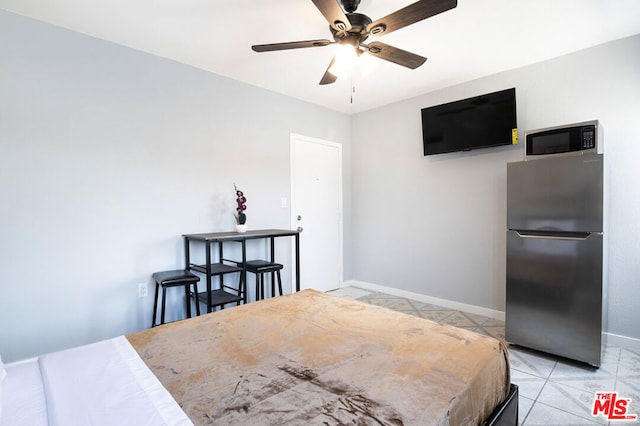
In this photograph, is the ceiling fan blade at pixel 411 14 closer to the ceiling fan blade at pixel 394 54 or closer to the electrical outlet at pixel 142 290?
the ceiling fan blade at pixel 394 54

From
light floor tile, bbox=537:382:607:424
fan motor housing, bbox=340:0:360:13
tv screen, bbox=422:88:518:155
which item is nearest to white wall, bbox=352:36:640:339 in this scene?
tv screen, bbox=422:88:518:155

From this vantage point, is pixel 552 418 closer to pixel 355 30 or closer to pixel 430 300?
pixel 430 300

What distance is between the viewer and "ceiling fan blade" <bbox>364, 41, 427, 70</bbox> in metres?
1.99

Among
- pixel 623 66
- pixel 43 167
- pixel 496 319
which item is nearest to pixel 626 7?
pixel 623 66

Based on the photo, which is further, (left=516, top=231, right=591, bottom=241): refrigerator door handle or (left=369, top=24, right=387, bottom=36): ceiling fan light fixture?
(left=516, top=231, right=591, bottom=241): refrigerator door handle

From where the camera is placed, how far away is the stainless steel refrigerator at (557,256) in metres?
2.24

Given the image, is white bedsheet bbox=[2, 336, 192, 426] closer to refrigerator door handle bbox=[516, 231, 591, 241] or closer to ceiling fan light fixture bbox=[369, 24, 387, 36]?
ceiling fan light fixture bbox=[369, 24, 387, 36]

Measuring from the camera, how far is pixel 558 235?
2412 mm

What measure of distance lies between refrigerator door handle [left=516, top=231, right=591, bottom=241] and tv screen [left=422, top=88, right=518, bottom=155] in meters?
0.97

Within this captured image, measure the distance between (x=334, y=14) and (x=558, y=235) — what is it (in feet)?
7.52

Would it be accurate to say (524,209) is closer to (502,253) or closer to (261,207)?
(502,253)

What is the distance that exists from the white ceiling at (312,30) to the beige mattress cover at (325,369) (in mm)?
2026

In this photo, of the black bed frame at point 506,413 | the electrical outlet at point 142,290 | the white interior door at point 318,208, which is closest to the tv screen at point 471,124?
the white interior door at point 318,208

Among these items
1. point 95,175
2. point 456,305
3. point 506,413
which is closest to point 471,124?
point 456,305
